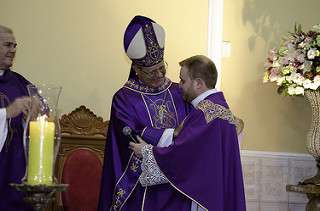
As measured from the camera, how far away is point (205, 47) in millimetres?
5152

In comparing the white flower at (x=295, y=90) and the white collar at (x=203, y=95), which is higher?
the white collar at (x=203, y=95)

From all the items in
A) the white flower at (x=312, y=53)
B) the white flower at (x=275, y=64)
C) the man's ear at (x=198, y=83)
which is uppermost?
the white flower at (x=312, y=53)

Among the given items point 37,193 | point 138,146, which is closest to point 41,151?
point 37,193

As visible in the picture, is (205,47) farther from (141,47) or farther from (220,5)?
(141,47)

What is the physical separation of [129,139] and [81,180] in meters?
1.13

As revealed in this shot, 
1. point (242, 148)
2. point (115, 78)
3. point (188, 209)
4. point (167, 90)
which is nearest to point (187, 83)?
point (167, 90)

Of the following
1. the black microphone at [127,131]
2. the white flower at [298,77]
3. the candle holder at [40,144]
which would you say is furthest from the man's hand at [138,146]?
the white flower at [298,77]

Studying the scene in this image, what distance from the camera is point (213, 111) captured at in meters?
3.28

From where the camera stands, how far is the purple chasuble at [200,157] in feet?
10.6

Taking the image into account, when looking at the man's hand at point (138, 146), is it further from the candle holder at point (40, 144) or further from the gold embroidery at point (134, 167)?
the candle holder at point (40, 144)

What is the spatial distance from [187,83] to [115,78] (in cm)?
160

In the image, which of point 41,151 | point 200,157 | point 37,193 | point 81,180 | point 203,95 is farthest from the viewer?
point 81,180

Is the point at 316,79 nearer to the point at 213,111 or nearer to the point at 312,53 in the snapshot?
the point at 312,53

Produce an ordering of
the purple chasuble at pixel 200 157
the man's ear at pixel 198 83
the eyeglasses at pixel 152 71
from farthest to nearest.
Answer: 1. the eyeglasses at pixel 152 71
2. the man's ear at pixel 198 83
3. the purple chasuble at pixel 200 157
